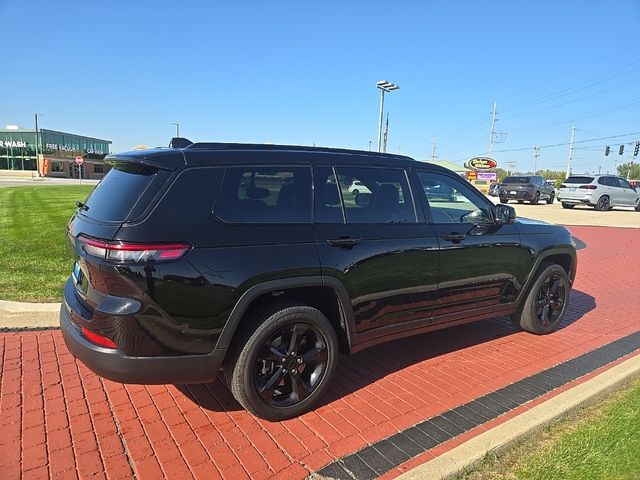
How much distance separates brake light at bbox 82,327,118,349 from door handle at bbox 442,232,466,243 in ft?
8.58

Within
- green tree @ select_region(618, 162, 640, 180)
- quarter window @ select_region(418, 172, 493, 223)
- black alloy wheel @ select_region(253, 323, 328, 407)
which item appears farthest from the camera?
green tree @ select_region(618, 162, 640, 180)

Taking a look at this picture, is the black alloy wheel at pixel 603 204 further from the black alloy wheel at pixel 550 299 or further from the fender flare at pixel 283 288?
the fender flare at pixel 283 288

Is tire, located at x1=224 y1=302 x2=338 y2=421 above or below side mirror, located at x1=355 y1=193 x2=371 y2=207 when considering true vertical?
below

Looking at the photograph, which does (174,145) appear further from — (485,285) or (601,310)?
(601,310)

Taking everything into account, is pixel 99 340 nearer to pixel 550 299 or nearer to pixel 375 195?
pixel 375 195

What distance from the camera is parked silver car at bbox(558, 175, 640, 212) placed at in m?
23.1

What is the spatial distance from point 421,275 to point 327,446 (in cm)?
152

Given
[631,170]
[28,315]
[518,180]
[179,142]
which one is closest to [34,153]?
[518,180]

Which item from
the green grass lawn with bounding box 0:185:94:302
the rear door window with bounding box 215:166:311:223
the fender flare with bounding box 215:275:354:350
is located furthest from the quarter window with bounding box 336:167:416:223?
the green grass lawn with bounding box 0:185:94:302

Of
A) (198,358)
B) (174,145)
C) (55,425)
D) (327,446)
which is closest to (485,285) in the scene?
(327,446)

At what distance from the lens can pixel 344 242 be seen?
3188mm

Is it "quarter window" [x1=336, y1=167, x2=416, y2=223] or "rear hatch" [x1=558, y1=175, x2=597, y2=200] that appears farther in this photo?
"rear hatch" [x1=558, y1=175, x2=597, y2=200]

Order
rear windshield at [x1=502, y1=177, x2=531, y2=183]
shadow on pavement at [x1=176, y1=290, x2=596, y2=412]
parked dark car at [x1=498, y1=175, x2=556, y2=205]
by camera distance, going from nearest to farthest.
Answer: shadow on pavement at [x1=176, y1=290, x2=596, y2=412] → parked dark car at [x1=498, y1=175, x2=556, y2=205] → rear windshield at [x1=502, y1=177, x2=531, y2=183]

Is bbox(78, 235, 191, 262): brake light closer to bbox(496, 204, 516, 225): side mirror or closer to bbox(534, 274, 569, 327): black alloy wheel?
bbox(496, 204, 516, 225): side mirror
